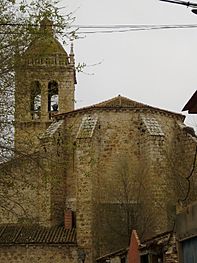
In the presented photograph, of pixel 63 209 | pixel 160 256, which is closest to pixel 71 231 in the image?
pixel 63 209

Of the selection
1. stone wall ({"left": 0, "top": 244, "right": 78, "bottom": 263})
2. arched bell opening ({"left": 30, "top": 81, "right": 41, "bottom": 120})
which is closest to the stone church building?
stone wall ({"left": 0, "top": 244, "right": 78, "bottom": 263})

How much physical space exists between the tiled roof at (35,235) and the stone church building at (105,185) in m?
0.05

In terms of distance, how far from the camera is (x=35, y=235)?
36.3 meters

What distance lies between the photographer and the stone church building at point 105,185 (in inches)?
1408

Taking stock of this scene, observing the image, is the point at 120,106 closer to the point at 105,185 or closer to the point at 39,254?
the point at 105,185

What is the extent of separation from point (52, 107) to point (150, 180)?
1455 cm

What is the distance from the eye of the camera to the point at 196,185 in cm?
3778

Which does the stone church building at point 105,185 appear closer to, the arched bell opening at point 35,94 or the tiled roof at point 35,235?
the tiled roof at point 35,235

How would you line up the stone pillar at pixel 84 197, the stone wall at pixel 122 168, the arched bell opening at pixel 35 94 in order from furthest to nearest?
the stone wall at pixel 122 168
the stone pillar at pixel 84 197
the arched bell opening at pixel 35 94

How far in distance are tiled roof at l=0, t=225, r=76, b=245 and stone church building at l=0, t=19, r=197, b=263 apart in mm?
49

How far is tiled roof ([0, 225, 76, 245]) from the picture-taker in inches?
1407

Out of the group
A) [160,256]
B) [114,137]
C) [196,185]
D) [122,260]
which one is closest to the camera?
[160,256]

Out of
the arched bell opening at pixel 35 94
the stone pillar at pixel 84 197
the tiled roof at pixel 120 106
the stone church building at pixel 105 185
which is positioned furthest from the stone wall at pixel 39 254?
the arched bell opening at pixel 35 94

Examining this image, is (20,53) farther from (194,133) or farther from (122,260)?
(194,133)
